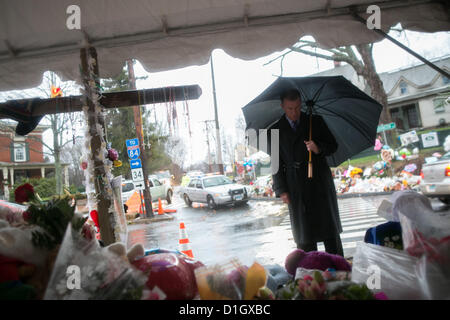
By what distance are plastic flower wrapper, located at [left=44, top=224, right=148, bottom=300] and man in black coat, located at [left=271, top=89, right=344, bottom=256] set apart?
185 centimetres

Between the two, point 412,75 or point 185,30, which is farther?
point 412,75

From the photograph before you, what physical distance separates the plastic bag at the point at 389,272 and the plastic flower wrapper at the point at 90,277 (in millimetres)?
1002

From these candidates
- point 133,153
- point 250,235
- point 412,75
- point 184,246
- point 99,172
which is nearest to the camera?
point 99,172

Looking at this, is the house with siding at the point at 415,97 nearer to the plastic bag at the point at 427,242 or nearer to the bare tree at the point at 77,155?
the bare tree at the point at 77,155

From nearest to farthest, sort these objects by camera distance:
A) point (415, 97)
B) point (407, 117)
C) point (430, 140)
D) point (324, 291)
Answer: point (324, 291) < point (430, 140) < point (415, 97) < point (407, 117)

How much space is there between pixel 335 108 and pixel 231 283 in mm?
2448

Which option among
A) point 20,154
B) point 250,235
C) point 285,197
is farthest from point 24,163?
point 285,197

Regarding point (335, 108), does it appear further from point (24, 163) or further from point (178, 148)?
point (24, 163)

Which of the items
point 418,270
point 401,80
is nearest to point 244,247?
point 418,270

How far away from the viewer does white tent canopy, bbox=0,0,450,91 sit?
9.10 feet

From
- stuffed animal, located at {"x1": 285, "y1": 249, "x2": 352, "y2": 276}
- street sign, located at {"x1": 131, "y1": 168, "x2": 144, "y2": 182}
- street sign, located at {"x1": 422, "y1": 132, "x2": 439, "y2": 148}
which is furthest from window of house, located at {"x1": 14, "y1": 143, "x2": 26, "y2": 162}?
street sign, located at {"x1": 422, "y1": 132, "x2": 439, "y2": 148}

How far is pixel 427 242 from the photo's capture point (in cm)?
135

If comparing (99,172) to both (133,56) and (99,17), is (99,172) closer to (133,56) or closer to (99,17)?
(133,56)

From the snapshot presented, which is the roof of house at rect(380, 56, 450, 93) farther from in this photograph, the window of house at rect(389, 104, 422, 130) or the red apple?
the red apple
